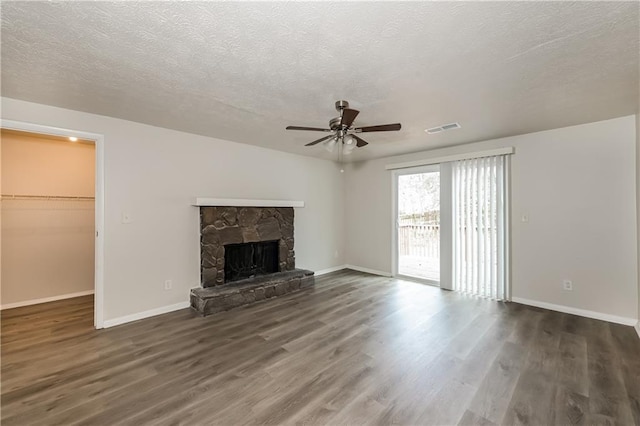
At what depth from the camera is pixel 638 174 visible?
9.82 ft

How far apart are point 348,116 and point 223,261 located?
9.24 ft

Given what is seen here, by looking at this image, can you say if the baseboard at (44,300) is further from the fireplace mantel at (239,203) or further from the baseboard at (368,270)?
the baseboard at (368,270)

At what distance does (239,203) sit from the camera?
406cm

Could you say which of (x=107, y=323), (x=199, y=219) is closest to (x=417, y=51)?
(x=199, y=219)

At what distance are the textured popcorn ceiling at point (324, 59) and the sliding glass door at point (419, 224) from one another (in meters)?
1.96

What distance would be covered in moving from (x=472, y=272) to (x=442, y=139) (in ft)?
7.11

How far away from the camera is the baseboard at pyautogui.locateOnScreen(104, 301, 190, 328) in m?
3.10

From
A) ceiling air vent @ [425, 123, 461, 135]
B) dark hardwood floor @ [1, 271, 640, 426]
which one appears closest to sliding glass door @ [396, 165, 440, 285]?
ceiling air vent @ [425, 123, 461, 135]

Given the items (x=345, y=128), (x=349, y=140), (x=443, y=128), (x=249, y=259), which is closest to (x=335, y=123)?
(x=345, y=128)

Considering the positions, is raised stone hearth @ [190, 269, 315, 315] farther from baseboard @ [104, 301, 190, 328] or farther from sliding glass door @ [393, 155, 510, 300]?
sliding glass door @ [393, 155, 510, 300]

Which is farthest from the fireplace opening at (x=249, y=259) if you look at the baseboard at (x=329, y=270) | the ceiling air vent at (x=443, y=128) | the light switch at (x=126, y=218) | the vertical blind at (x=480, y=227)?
the vertical blind at (x=480, y=227)

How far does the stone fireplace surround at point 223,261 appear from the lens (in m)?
3.60

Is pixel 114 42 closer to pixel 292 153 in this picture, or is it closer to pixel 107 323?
pixel 107 323

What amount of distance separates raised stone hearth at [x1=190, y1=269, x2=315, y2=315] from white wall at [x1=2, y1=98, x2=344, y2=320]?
1.37 feet
